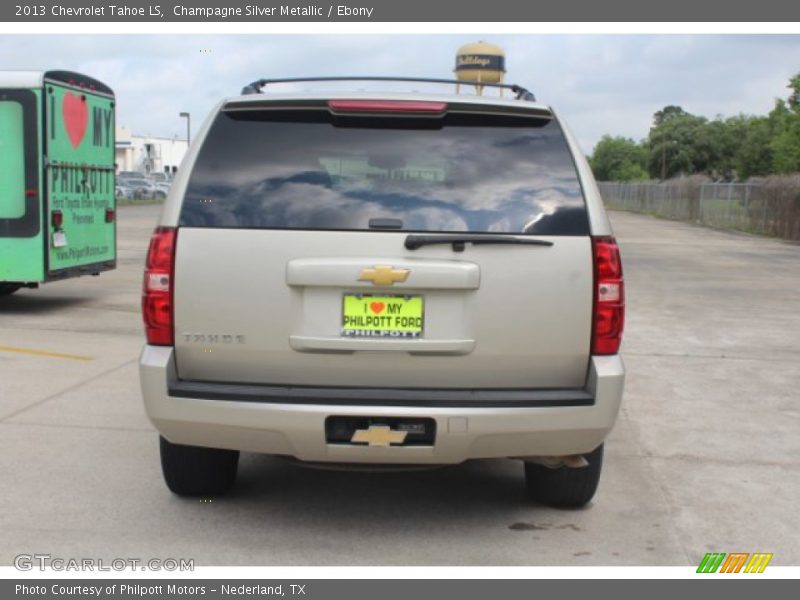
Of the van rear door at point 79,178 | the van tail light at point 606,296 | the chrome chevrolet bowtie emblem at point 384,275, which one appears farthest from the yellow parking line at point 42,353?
the van tail light at point 606,296

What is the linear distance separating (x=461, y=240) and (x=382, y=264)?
346 mm

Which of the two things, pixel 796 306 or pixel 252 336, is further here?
pixel 796 306

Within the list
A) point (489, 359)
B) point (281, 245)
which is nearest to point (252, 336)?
point (281, 245)

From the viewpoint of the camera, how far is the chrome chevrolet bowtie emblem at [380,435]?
14.0 feet

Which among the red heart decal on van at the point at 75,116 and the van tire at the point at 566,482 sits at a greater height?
the red heart decal on van at the point at 75,116

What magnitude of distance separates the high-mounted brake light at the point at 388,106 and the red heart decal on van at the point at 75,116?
7.86 meters

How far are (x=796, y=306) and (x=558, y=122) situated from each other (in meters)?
10.4

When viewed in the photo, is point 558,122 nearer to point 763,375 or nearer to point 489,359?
point 489,359

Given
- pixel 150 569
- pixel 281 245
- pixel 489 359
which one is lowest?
pixel 150 569

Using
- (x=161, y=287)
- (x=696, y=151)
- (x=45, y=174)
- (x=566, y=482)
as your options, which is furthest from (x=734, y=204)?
(x=696, y=151)

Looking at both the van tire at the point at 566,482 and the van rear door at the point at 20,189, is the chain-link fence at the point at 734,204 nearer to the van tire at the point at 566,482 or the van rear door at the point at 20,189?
the van rear door at the point at 20,189

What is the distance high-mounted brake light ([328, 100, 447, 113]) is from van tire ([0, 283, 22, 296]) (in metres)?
8.99

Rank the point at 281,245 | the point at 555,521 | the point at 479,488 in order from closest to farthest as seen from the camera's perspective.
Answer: the point at 281,245 < the point at 555,521 < the point at 479,488

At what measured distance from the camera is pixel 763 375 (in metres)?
8.82
